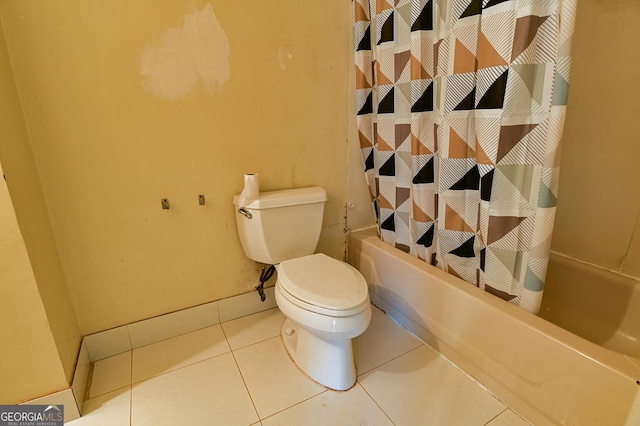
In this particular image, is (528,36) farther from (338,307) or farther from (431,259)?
(338,307)

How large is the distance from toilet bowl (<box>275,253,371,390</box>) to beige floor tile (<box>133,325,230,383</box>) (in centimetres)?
38

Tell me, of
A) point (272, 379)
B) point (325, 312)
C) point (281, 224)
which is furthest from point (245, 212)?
point (272, 379)

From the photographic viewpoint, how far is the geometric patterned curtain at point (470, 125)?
0.90m

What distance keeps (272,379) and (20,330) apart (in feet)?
2.81

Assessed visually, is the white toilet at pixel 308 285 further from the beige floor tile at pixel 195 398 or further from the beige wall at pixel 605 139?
the beige wall at pixel 605 139

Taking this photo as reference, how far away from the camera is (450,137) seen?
1.16 m

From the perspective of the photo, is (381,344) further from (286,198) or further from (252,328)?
(286,198)

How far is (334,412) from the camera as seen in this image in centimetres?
106

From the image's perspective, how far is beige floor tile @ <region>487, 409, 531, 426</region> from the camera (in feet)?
3.31

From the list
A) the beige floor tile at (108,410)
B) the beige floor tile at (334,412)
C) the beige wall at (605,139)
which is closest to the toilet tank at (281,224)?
the beige floor tile at (334,412)

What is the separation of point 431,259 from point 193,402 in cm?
116

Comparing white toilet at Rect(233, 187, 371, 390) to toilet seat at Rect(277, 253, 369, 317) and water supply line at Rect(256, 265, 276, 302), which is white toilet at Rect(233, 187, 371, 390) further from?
water supply line at Rect(256, 265, 276, 302)

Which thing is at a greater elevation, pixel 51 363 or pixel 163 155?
pixel 163 155

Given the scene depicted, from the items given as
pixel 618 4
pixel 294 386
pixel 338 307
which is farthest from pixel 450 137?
pixel 294 386
